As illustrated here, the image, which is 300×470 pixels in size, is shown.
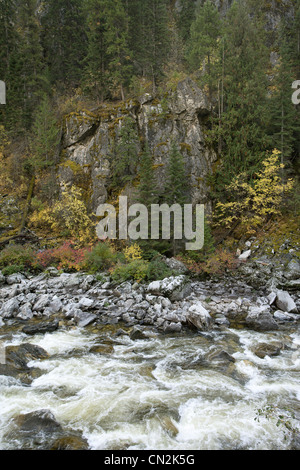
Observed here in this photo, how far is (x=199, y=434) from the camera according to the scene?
4730 mm

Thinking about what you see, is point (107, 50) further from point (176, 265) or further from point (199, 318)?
point (199, 318)

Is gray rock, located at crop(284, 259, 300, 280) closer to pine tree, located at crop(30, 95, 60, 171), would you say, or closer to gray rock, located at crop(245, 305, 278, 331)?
gray rock, located at crop(245, 305, 278, 331)

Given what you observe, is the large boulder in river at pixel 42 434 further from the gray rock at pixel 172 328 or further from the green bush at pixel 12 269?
the green bush at pixel 12 269

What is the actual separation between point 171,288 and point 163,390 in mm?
5677

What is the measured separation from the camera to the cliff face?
736 inches

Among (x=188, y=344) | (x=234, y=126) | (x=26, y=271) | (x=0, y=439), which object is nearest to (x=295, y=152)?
(x=234, y=126)

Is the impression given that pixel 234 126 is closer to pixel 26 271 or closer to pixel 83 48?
pixel 26 271

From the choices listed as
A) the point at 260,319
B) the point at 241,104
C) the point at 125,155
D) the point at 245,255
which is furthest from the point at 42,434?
the point at 241,104

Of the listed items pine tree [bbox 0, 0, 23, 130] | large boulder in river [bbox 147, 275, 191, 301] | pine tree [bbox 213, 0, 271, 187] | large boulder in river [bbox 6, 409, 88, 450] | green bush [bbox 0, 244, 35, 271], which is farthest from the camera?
pine tree [bbox 0, 0, 23, 130]

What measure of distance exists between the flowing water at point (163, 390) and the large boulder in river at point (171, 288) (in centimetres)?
283

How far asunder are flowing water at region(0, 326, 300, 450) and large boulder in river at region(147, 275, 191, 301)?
111 inches

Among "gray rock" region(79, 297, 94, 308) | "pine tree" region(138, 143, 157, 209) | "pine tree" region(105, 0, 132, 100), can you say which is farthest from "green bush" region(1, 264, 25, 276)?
"pine tree" region(105, 0, 132, 100)

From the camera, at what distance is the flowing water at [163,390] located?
4.71 metres

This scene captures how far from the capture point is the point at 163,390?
607 cm
